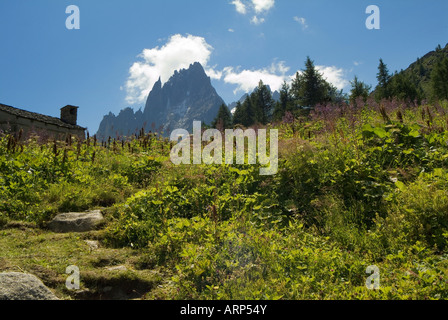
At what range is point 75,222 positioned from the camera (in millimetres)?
5020

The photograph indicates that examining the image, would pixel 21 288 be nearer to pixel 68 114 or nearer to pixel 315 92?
pixel 68 114

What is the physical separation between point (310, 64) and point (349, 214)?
38717 millimetres

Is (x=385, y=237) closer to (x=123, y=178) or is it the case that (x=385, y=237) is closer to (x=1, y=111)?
(x=123, y=178)

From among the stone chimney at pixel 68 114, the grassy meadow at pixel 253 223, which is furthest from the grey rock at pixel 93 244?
the stone chimney at pixel 68 114

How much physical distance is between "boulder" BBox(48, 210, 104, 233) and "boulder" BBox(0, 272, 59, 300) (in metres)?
2.16

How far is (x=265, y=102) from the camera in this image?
54.2 meters

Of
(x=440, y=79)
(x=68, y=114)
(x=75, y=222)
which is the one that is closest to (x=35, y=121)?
(x=68, y=114)

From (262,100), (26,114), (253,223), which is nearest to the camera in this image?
(253,223)

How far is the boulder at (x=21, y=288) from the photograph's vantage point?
2582mm

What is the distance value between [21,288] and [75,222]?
2.47 m

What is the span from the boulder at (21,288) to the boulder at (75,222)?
2.16 metres

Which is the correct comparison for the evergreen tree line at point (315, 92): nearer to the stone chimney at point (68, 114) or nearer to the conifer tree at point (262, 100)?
the conifer tree at point (262, 100)

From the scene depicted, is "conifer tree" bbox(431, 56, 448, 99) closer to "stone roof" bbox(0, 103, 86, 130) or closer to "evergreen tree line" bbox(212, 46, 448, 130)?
"evergreen tree line" bbox(212, 46, 448, 130)
